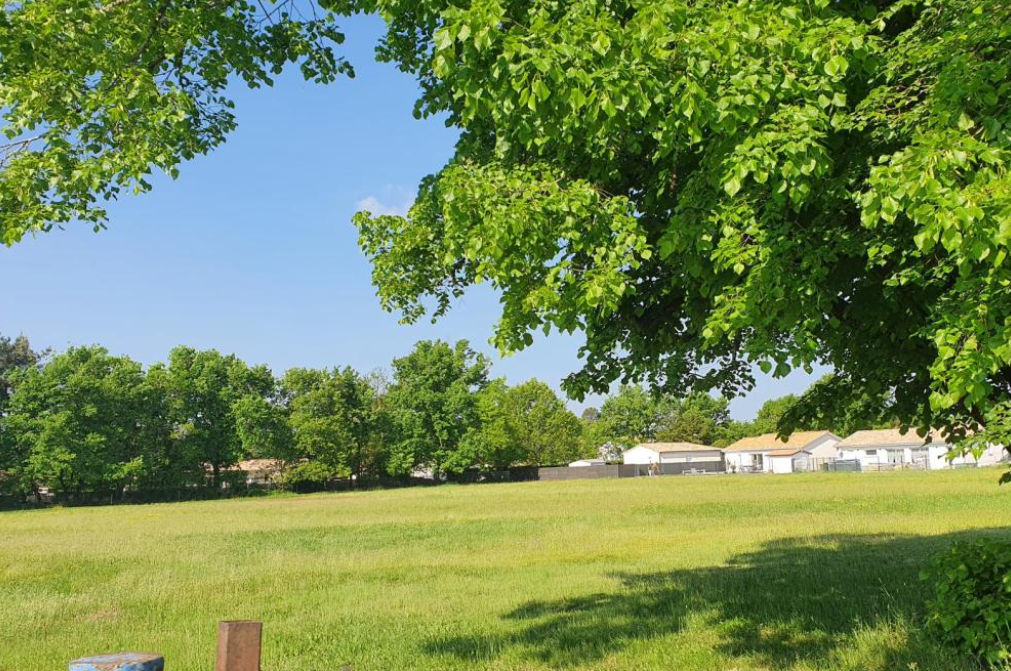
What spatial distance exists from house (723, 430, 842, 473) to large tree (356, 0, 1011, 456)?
368 ft

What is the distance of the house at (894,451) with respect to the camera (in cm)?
9919

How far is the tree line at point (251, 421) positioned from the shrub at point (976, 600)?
55.4m

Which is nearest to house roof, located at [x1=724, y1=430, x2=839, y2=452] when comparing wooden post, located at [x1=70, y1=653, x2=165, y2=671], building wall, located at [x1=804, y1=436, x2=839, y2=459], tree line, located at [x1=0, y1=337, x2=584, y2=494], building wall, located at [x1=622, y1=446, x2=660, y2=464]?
building wall, located at [x1=804, y1=436, x2=839, y2=459]

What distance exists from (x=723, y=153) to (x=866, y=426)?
7109 mm

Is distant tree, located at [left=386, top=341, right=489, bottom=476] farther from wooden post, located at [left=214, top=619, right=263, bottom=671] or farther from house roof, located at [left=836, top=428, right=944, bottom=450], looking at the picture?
wooden post, located at [left=214, top=619, right=263, bottom=671]

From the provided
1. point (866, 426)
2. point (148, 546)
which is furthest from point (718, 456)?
point (866, 426)

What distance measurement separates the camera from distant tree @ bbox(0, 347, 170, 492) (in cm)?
7738

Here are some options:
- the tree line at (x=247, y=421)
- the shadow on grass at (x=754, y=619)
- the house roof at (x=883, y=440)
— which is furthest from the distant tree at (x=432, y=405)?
the shadow on grass at (x=754, y=619)

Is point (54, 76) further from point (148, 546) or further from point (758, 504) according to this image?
point (758, 504)

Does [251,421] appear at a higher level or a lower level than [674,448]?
higher

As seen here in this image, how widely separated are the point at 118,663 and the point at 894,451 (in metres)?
116

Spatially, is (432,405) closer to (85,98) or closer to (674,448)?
(674,448)

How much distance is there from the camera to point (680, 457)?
414 feet

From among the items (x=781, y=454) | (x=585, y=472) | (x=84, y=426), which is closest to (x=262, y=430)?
(x=84, y=426)
